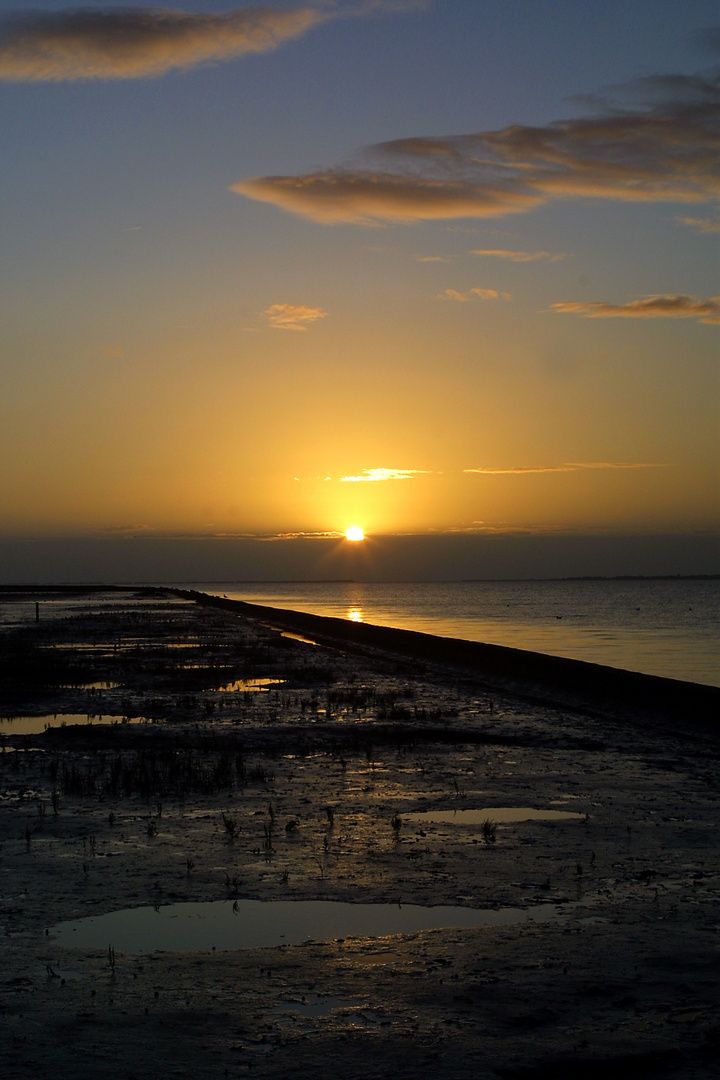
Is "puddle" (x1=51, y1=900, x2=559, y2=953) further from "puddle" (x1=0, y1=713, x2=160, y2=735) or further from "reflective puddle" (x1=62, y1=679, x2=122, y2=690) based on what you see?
"reflective puddle" (x1=62, y1=679, x2=122, y2=690)

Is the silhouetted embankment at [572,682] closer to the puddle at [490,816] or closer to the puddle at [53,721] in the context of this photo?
the puddle at [490,816]

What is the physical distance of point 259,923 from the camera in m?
8.46

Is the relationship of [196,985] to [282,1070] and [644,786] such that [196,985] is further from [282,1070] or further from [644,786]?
[644,786]

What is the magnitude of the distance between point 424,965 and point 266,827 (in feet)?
15.3

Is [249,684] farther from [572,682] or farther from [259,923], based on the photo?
[259,923]

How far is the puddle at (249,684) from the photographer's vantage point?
29.7 metres

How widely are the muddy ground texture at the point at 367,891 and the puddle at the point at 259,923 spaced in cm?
17

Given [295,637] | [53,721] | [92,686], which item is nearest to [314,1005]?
[53,721]

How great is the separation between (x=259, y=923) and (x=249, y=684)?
2300cm

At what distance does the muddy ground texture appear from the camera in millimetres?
6043

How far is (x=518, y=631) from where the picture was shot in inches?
3110

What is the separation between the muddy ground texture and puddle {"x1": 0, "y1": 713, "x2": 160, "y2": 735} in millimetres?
683

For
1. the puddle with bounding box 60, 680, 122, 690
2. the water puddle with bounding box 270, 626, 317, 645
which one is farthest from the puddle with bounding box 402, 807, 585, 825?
the water puddle with bounding box 270, 626, 317, 645

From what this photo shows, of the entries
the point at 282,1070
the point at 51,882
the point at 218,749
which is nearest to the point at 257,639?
the point at 218,749
